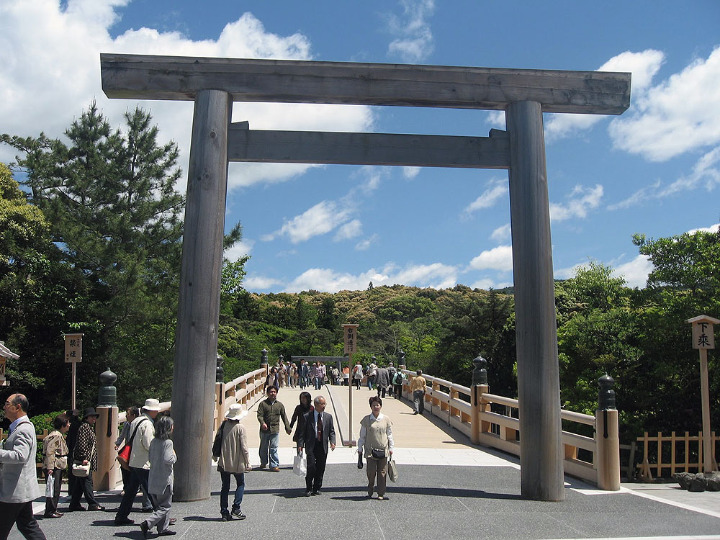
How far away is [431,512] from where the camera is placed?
7.54 metres

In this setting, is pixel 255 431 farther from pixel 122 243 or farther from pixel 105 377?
pixel 122 243

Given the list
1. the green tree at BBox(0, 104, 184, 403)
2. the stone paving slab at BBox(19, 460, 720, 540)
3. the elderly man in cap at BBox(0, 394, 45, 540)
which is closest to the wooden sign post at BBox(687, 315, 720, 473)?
the stone paving slab at BBox(19, 460, 720, 540)

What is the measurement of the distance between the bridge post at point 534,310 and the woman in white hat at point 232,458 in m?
3.75

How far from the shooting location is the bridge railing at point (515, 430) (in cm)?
991

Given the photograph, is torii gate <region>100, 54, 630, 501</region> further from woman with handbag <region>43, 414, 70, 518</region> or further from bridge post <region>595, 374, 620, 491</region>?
bridge post <region>595, 374, 620, 491</region>

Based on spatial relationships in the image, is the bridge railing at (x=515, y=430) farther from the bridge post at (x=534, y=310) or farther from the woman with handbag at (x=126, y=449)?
the woman with handbag at (x=126, y=449)

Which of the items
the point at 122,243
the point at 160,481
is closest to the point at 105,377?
the point at 160,481

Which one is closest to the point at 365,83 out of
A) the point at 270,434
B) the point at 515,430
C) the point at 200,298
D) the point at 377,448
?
the point at 200,298

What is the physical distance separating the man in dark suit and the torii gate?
1.40m

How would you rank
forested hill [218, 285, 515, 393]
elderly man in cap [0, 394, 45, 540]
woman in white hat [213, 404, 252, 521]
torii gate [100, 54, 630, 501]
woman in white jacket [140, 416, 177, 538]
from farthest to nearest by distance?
forested hill [218, 285, 515, 393] → torii gate [100, 54, 630, 501] → woman in white hat [213, 404, 252, 521] → woman in white jacket [140, 416, 177, 538] → elderly man in cap [0, 394, 45, 540]

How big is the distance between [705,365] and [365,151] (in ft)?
23.4

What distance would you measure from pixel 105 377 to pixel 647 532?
8162 mm

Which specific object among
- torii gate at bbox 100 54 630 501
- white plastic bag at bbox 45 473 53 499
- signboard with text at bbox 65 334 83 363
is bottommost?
white plastic bag at bbox 45 473 53 499

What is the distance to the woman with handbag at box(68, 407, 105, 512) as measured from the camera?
7934mm
